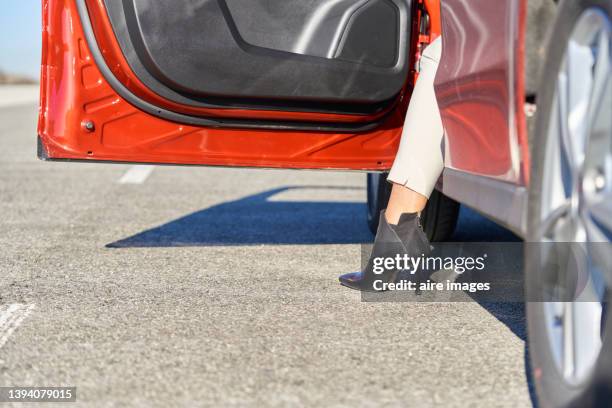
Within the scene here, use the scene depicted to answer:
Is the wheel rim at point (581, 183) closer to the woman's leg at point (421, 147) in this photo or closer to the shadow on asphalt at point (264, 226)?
the woman's leg at point (421, 147)

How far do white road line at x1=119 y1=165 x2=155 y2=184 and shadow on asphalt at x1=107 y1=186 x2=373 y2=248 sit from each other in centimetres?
141

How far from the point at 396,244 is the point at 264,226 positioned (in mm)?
2144

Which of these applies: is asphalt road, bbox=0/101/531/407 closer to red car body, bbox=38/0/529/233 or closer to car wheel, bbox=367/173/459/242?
car wheel, bbox=367/173/459/242

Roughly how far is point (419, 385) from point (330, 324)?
2.26 feet

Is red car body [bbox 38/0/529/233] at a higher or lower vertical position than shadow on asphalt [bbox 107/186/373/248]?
higher

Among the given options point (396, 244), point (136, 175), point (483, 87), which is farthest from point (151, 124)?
point (136, 175)

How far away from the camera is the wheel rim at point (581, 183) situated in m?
2.11

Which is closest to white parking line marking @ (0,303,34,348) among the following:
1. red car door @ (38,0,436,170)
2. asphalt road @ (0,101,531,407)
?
asphalt road @ (0,101,531,407)

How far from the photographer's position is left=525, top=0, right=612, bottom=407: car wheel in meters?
2.10

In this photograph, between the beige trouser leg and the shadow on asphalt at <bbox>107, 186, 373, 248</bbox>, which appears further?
the shadow on asphalt at <bbox>107, 186, 373, 248</bbox>

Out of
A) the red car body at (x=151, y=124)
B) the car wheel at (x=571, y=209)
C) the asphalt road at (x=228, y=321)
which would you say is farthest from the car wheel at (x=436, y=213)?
the car wheel at (x=571, y=209)

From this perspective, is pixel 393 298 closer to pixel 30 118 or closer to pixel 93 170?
pixel 93 170

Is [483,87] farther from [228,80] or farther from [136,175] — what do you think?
[136,175]

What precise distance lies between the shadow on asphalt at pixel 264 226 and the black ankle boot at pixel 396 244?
1.41m
